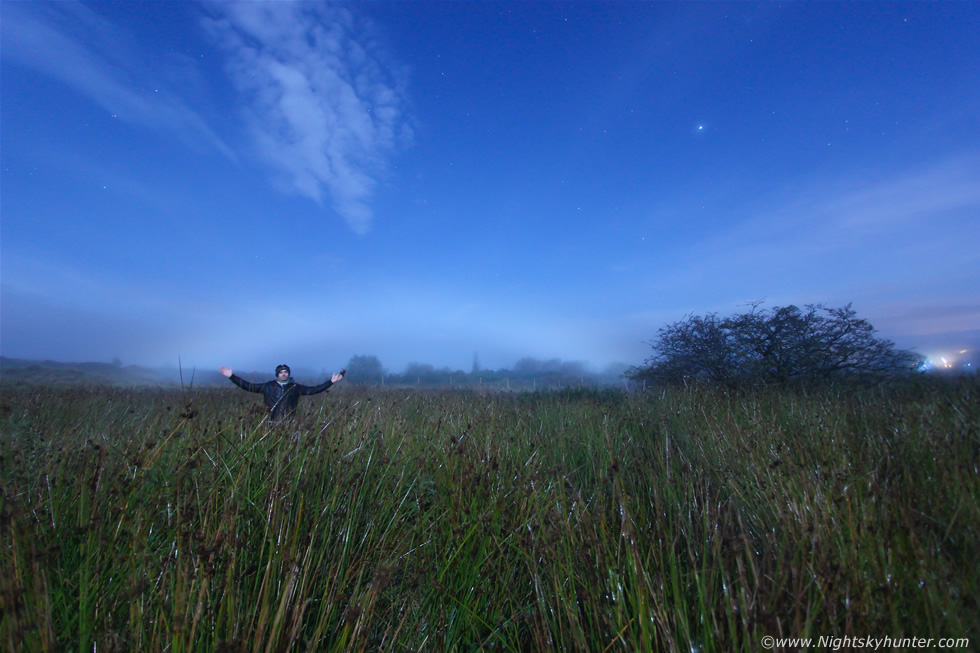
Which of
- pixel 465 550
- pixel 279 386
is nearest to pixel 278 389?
pixel 279 386

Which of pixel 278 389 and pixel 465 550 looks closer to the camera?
pixel 465 550

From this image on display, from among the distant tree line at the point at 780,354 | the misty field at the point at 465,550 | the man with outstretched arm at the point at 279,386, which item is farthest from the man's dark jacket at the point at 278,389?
the distant tree line at the point at 780,354

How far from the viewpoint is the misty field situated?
1.82 meters

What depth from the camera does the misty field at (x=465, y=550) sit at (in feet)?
5.96

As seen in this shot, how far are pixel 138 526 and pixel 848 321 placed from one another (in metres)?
Result: 13.8

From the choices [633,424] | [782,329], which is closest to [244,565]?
[633,424]

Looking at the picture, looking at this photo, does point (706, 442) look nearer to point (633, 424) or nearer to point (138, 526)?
point (633, 424)

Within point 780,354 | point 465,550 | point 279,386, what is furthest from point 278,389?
point 780,354

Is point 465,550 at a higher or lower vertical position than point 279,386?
lower

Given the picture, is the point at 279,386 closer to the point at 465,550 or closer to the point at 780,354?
the point at 465,550

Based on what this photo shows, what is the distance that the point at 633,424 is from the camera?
7.23 metres

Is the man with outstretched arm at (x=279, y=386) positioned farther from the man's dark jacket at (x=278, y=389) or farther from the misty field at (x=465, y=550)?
the misty field at (x=465, y=550)

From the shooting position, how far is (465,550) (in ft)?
10.1

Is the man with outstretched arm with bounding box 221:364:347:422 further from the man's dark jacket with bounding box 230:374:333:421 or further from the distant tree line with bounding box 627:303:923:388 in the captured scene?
the distant tree line with bounding box 627:303:923:388
